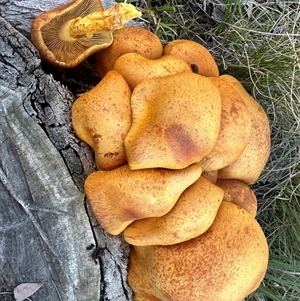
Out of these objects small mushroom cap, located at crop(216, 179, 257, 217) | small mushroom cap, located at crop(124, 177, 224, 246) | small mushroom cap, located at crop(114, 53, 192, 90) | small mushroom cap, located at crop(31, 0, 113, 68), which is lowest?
small mushroom cap, located at crop(216, 179, 257, 217)

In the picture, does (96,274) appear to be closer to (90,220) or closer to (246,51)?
(90,220)

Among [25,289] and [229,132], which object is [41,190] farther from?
[229,132]

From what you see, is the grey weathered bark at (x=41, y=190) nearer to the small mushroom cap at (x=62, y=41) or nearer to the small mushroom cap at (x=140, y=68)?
the small mushroom cap at (x=62, y=41)

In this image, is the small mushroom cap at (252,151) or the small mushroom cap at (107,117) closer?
the small mushroom cap at (107,117)

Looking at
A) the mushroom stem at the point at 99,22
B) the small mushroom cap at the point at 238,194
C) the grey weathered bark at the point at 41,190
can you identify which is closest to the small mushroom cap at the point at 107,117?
the grey weathered bark at the point at 41,190

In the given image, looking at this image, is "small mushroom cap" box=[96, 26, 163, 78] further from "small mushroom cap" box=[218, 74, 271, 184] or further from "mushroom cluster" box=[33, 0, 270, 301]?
"small mushroom cap" box=[218, 74, 271, 184]

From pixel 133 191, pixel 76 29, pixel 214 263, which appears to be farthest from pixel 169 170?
pixel 76 29

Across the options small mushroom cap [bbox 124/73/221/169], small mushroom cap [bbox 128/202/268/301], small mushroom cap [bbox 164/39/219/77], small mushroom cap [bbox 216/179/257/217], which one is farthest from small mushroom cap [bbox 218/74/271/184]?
small mushroom cap [bbox 124/73/221/169]
